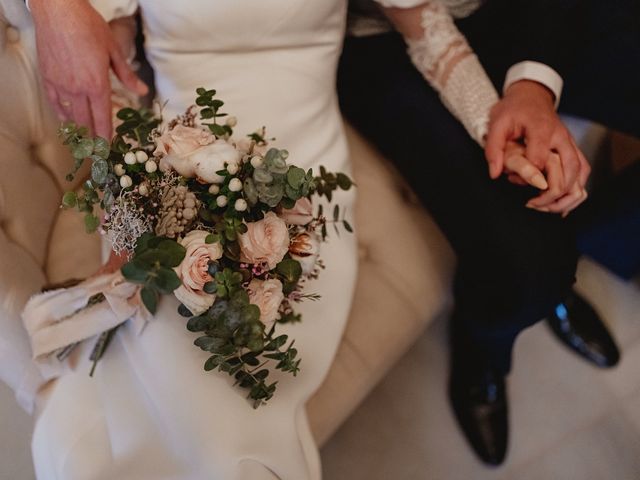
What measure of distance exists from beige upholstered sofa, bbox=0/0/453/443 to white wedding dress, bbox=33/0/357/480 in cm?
8

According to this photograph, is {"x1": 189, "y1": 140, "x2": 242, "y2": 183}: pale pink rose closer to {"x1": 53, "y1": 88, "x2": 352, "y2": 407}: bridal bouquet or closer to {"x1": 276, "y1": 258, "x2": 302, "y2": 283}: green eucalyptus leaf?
{"x1": 53, "y1": 88, "x2": 352, "y2": 407}: bridal bouquet

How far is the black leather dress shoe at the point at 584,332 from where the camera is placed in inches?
53.4

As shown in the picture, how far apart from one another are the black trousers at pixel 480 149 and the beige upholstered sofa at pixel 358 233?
57 mm

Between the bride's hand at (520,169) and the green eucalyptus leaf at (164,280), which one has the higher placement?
the green eucalyptus leaf at (164,280)

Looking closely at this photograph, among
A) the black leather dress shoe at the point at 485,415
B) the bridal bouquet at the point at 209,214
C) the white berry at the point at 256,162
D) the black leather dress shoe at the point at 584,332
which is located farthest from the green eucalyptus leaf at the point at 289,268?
the black leather dress shoe at the point at 584,332

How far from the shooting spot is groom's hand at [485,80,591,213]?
86 cm

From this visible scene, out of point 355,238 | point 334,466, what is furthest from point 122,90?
point 334,466

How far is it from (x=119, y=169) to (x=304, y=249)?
0.21m

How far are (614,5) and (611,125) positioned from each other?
217 millimetres

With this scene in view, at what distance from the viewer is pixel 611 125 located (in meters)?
1.12

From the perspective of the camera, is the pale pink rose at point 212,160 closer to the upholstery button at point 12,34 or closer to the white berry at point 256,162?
the white berry at point 256,162

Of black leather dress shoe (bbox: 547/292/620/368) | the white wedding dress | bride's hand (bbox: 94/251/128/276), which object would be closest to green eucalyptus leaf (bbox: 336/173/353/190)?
the white wedding dress

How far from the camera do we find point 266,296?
0.59m

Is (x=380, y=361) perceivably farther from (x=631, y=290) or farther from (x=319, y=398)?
(x=631, y=290)
